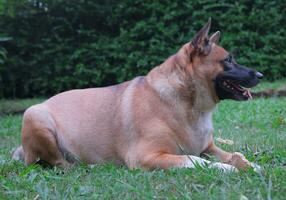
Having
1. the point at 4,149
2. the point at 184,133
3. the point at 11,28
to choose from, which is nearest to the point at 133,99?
the point at 184,133

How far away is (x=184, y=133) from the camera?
4898 millimetres

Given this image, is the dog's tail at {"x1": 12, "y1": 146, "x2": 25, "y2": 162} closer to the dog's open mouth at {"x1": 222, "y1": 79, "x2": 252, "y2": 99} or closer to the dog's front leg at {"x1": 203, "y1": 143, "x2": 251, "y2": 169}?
the dog's front leg at {"x1": 203, "y1": 143, "x2": 251, "y2": 169}

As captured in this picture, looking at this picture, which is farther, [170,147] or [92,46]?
[92,46]

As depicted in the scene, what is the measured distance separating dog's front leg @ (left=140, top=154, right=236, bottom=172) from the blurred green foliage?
28.0 ft

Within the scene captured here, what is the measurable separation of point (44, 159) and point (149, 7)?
8.56 metres

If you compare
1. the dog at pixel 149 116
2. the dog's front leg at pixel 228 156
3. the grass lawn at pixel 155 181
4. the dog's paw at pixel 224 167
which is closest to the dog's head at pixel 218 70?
the dog at pixel 149 116

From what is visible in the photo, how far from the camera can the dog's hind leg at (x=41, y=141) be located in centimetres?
525

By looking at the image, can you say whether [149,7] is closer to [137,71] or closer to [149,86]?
[137,71]

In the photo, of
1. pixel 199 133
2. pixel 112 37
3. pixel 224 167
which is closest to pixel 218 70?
pixel 199 133

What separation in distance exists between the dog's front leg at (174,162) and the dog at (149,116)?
14 millimetres

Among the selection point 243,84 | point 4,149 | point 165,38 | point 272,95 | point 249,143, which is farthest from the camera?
point 165,38

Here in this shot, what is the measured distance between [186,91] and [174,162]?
0.82 meters

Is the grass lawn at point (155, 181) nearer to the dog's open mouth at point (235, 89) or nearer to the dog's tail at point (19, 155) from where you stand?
→ the dog's tail at point (19, 155)

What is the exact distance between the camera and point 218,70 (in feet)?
16.8
